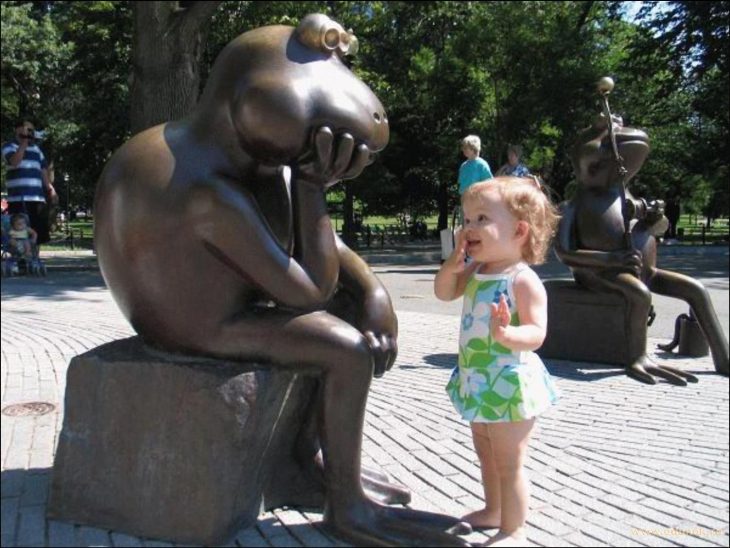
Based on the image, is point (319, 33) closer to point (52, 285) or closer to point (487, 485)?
point (487, 485)

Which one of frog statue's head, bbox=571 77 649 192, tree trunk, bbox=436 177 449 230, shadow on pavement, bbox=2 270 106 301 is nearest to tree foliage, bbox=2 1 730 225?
tree trunk, bbox=436 177 449 230

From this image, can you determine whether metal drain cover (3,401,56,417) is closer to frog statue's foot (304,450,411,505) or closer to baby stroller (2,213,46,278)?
frog statue's foot (304,450,411,505)

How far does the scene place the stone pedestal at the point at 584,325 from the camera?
19.7 ft

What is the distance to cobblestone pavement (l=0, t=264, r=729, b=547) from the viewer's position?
2.80 m

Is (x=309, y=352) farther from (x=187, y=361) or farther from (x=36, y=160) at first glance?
(x=36, y=160)

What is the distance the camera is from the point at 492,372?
2.63 meters

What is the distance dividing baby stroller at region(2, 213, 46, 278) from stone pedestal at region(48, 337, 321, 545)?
827cm

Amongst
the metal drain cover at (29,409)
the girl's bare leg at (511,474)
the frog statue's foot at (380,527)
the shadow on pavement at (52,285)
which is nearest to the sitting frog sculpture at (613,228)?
the girl's bare leg at (511,474)

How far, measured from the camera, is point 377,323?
2846mm

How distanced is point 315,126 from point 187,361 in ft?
3.05

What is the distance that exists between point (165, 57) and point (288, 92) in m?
7.68

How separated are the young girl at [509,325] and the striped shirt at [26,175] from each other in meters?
7.85

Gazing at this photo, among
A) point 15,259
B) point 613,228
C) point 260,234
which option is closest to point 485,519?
point 260,234

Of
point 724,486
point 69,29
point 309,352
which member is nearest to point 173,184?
point 309,352
